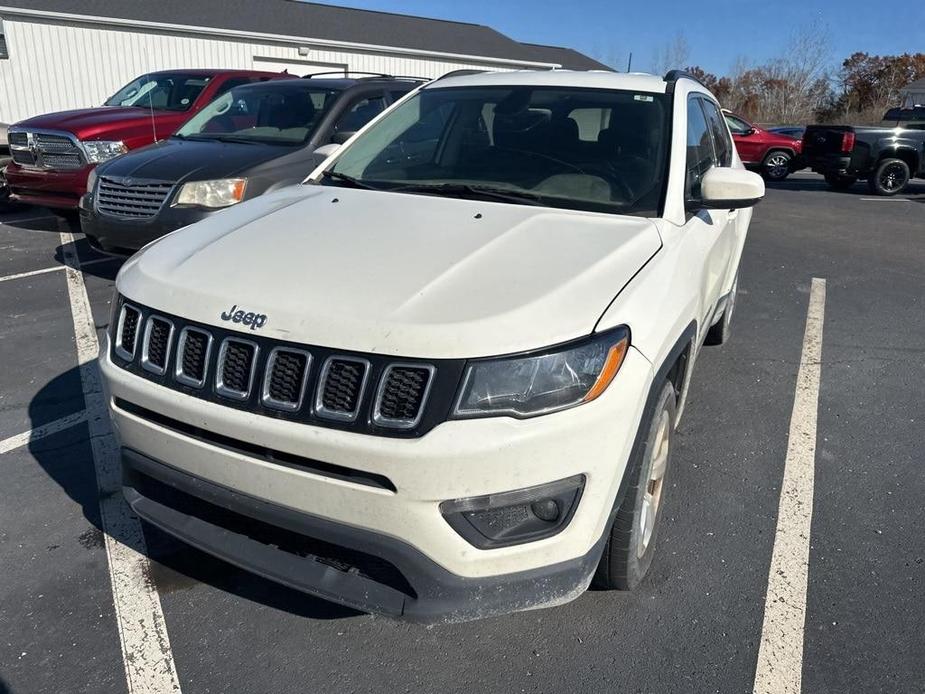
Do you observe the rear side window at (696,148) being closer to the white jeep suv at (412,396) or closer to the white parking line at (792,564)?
the white jeep suv at (412,396)

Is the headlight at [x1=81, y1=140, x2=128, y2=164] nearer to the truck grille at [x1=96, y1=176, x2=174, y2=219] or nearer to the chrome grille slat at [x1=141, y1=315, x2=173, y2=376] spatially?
the truck grille at [x1=96, y1=176, x2=174, y2=219]

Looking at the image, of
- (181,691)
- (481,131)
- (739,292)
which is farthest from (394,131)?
(739,292)

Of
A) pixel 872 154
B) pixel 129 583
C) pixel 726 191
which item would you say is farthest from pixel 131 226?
pixel 872 154

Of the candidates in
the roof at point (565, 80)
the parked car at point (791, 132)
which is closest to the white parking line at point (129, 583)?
the roof at point (565, 80)

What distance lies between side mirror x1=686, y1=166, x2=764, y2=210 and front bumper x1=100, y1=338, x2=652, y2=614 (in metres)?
1.23

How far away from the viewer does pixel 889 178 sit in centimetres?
1502

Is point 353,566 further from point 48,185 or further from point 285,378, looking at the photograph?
point 48,185

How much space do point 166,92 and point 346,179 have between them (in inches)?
282

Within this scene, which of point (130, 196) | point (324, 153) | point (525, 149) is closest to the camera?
point (525, 149)

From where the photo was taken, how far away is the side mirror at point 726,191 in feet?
9.84

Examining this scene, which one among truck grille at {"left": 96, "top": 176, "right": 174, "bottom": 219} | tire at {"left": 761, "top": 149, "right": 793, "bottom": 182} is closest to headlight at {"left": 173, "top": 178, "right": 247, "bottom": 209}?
truck grille at {"left": 96, "top": 176, "right": 174, "bottom": 219}

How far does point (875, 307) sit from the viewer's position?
6469mm

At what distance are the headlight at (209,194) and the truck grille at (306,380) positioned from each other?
145 inches

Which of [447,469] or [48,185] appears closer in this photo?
[447,469]
